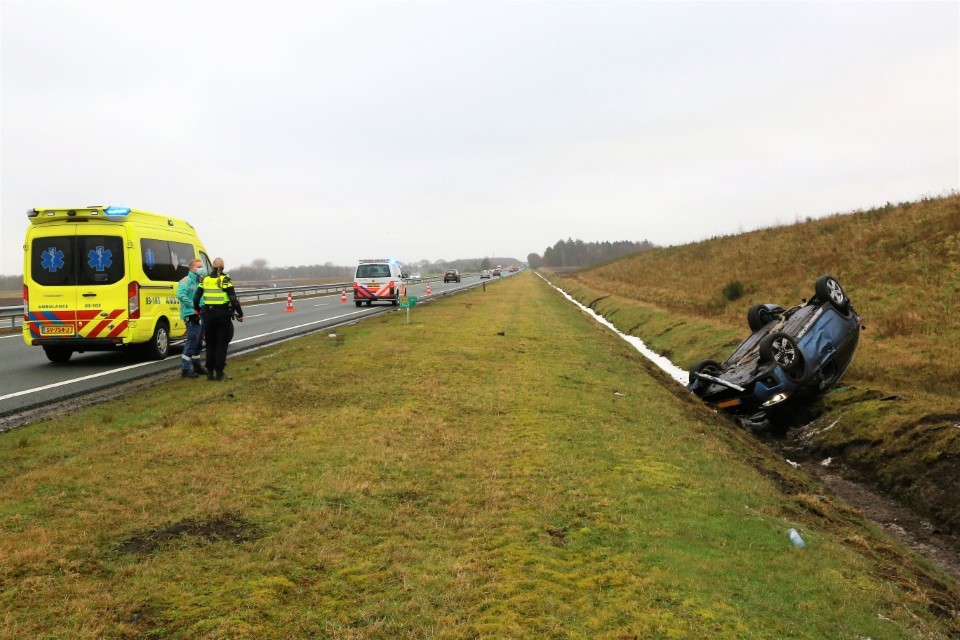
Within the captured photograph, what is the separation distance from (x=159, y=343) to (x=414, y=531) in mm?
10065

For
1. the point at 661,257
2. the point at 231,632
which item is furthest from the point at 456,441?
the point at 661,257

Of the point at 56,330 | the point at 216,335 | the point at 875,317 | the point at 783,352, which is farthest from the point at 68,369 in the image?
the point at 875,317

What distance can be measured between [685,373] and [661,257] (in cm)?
3979

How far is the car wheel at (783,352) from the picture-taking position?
39.5ft

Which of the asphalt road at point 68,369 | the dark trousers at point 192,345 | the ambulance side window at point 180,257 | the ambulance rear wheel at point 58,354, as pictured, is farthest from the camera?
the ambulance side window at point 180,257

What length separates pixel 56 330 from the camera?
11.7m

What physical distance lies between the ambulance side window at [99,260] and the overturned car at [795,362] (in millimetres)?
11915

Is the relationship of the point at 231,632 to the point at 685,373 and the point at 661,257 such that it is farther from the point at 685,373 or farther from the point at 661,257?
the point at 661,257

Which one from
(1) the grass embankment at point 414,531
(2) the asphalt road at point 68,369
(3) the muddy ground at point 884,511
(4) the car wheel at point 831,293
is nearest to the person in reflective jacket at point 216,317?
(1) the grass embankment at point 414,531

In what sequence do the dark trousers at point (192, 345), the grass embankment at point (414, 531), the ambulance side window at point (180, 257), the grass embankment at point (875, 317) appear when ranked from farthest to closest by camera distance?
the ambulance side window at point (180, 257)
the dark trousers at point (192, 345)
the grass embankment at point (875, 317)
the grass embankment at point (414, 531)

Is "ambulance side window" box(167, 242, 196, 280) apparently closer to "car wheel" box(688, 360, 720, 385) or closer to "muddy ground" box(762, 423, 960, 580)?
"car wheel" box(688, 360, 720, 385)

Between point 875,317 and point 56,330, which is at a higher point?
point 56,330

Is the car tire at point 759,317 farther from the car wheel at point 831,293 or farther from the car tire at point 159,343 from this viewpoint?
the car tire at point 159,343

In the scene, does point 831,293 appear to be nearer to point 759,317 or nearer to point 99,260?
point 759,317
